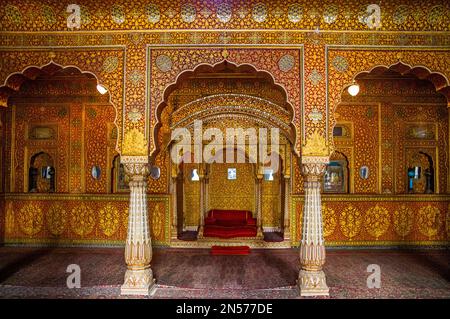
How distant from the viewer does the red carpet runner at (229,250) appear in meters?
9.87

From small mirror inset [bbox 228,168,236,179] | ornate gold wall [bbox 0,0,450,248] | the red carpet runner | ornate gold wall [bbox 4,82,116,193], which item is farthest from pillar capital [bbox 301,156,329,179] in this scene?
small mirror inset [bbox 228,168,236,179]

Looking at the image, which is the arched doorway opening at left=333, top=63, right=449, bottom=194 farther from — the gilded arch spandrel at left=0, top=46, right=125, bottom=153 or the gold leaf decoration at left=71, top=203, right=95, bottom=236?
the gold leaf decoration at left=71, top=203, right=95, bottom=236

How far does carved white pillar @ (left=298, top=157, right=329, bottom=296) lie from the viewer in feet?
20.4

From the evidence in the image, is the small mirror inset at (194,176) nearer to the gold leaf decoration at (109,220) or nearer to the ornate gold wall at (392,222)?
the gold leaf decoration at (109,220)

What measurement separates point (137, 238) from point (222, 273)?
2.25 metres

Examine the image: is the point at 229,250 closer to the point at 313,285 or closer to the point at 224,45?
the point at 313,285

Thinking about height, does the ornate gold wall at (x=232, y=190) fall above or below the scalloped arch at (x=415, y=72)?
below

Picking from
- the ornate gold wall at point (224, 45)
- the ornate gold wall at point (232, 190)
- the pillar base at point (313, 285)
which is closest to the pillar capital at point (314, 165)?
the ornate gold wall at point (224, 45)

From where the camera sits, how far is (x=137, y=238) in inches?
250

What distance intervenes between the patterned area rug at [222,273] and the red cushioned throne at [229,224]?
2.69 ft

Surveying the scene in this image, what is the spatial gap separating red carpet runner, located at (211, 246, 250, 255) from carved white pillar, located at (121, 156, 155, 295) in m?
3.59

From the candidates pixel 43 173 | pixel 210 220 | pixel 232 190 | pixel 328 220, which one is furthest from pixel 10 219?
pixel 328 220

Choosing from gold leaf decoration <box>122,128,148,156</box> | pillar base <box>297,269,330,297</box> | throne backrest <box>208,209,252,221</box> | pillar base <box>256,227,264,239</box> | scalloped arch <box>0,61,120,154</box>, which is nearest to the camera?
pillar base <box>297,269,330,297</box>
